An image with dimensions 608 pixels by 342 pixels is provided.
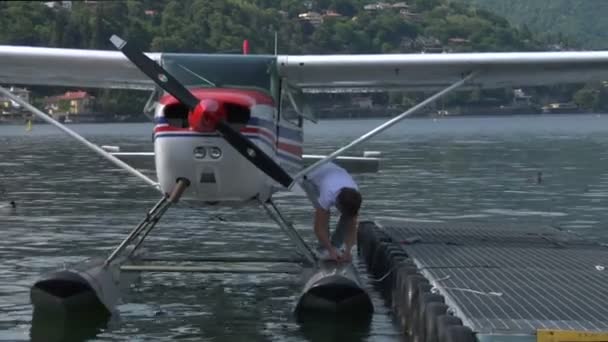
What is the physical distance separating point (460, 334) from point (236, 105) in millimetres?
3004

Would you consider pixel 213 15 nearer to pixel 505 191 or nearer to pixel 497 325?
pixel 497 325

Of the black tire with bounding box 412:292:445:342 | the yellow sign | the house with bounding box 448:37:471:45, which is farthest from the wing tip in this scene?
the house with bounding box 448:37:471:45

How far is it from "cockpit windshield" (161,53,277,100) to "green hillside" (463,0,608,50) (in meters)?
101

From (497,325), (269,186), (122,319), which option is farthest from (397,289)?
(497,325)

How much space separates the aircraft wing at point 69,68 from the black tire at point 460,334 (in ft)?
13.2

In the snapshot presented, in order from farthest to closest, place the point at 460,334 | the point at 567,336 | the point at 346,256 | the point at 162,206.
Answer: the point at 346,256 < the point at 162,206 < the point at 460,334 < the point at 567,336

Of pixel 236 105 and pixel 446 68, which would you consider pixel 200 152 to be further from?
pixel 446 68

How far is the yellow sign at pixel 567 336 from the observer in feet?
17.3

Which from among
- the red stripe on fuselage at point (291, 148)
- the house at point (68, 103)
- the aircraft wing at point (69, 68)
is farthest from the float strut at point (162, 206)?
A: the house at point (68, 103)

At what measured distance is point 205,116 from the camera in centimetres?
745

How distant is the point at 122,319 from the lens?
26.5 feet

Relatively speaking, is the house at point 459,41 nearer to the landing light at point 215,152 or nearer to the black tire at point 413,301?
the landing light at point 215,152

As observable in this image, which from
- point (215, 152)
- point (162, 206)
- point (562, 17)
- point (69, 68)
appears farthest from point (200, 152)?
point (562, 17)

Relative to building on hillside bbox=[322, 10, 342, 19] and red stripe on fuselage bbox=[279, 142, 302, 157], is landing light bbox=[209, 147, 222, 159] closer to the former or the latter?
red stripe on fuselage bbox=[279, 142, 302, 157]
